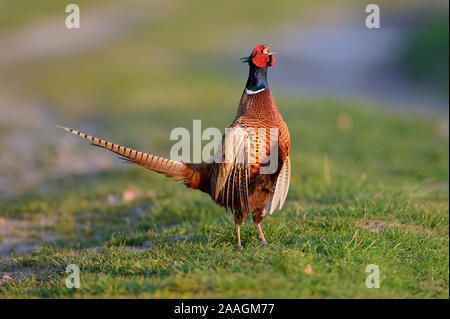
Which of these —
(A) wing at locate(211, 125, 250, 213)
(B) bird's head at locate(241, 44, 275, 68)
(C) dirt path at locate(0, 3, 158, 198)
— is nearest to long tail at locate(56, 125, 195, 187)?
(A) wing at locate(211, 125, 250, 213)

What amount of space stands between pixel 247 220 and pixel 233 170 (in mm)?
1332

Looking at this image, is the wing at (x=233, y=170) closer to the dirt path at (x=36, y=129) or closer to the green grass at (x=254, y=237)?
the green grass at (x=254, y=237)

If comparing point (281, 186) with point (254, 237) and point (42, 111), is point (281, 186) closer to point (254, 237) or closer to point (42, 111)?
point (254, 237)

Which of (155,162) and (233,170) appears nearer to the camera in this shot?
(233,170)

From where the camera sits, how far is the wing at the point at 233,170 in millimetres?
4527

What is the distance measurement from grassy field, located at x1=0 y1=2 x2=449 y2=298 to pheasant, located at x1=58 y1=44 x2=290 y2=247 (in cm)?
39

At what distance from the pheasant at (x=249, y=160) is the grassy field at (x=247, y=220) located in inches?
15.4

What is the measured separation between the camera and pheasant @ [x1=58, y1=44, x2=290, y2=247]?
14.9ft

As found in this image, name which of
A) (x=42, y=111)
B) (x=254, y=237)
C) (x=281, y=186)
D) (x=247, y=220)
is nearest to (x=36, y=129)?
(x=42, y=111)

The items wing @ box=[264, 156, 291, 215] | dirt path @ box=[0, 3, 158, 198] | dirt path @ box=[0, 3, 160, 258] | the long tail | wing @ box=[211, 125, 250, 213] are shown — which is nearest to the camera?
wing @ box=[211, 125, 250, 213]

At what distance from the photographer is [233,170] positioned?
458 centimetres

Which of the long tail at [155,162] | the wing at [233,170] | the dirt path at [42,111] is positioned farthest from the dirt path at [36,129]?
the wing at [233,170]

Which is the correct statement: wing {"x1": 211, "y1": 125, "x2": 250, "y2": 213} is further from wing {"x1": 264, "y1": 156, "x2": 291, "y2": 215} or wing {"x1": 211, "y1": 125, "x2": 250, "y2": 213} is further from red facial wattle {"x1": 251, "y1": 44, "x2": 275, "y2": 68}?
red facial wattle {"x1": 251, "y1": 44, "x2": 275, "y2": 68}
